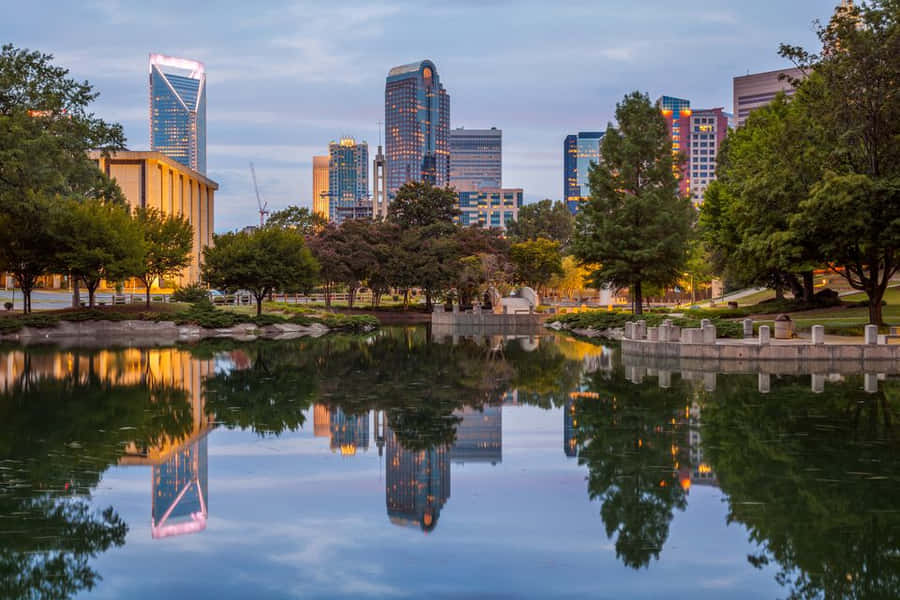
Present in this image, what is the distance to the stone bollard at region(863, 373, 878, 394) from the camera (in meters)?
23.4

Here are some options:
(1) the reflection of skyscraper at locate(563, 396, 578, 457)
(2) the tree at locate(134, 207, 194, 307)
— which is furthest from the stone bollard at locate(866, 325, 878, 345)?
(2) the tree at locate(134, 207, 194, 307)

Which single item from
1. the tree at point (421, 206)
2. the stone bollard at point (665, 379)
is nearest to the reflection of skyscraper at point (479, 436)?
the stone bollard at point (665, 379)

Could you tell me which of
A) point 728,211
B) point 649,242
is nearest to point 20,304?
point 649,242

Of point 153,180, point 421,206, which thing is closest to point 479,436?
point 421,206

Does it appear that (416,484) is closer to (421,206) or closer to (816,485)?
(816,485)

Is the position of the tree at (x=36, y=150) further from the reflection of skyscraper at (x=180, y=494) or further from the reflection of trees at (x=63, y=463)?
the reflection of skyscraper at (x=180, y=494)

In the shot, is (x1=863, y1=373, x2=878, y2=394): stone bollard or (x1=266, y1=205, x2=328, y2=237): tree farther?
(x1=266, y1=205, x2=328, y2=237): tree

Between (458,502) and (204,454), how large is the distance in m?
5.28

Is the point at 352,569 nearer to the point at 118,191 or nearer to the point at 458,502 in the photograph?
the point at 458,502

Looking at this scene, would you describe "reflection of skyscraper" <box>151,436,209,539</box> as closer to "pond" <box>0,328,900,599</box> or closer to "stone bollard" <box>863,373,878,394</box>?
"pond" <box>0,328,900,599</box>

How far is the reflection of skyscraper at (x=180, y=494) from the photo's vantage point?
34.3 feet

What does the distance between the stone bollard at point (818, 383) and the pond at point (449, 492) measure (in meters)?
0.49

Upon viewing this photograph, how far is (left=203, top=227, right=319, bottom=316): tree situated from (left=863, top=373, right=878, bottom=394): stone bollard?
4504 cm

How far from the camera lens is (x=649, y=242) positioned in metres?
57.2
